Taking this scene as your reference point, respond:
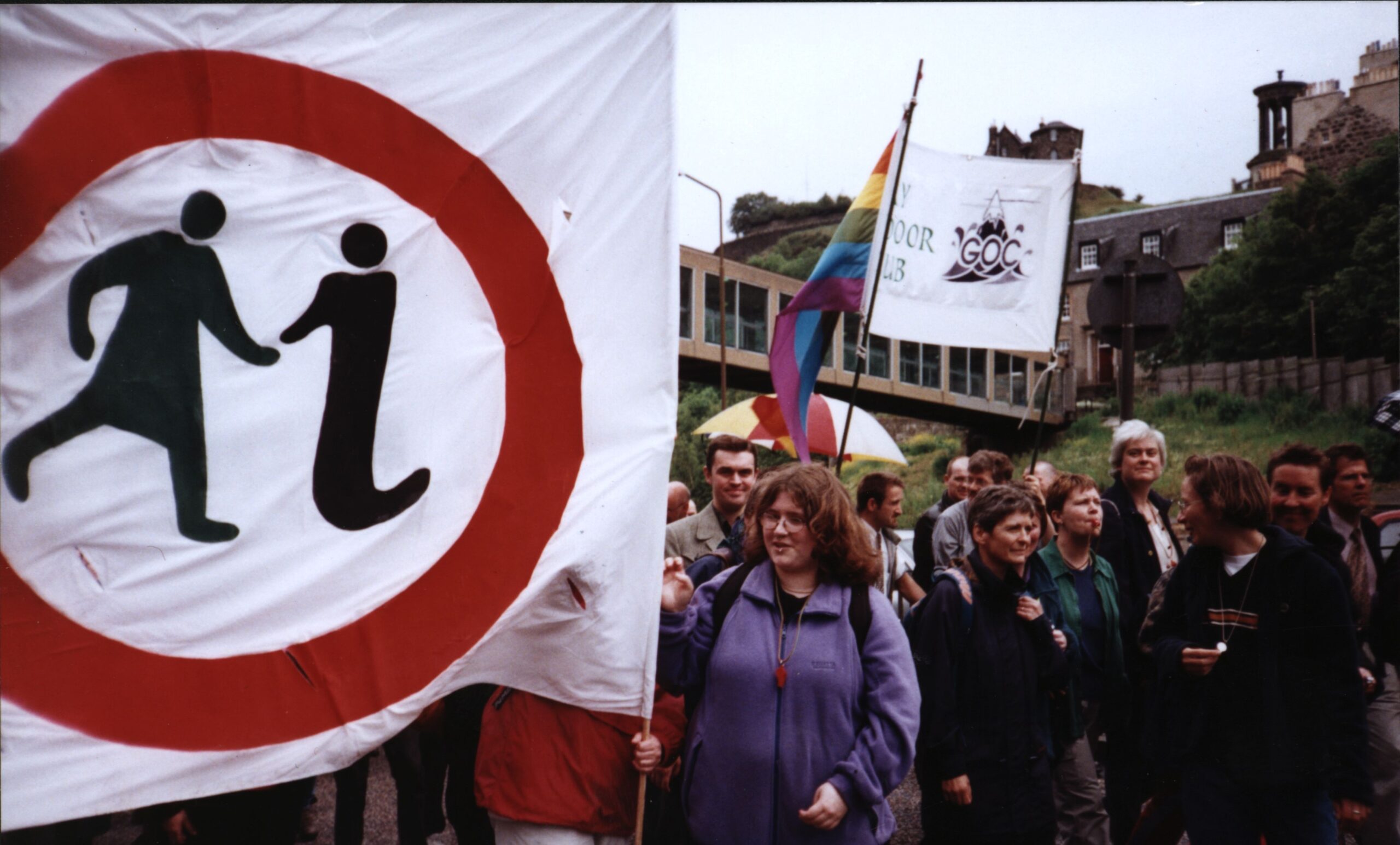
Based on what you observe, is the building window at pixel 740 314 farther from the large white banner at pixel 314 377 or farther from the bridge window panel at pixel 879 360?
the large white banner at pixel 314 377

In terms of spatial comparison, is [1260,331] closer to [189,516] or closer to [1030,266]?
[1030,266]

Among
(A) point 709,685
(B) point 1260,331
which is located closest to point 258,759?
(A) point 709,685

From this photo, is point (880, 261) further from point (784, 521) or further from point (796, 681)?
point (796, 681)

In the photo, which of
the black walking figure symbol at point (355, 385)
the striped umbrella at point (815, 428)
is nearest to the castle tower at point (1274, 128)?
the striped umbrella at point (815, 428)

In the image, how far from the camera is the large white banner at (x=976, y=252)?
20.2ft

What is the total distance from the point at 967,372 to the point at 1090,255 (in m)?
23.3

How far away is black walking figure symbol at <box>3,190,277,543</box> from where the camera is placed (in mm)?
2150

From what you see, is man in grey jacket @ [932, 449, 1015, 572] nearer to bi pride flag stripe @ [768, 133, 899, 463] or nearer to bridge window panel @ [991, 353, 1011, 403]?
bi pride flag stripe @ [768, 133, 899, 463]

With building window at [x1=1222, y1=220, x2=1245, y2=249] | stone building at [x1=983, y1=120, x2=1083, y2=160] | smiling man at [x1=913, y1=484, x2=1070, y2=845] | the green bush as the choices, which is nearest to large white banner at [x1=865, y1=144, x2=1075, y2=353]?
smiling man at [x1=913, y1=484, x2=1070, y2=845]

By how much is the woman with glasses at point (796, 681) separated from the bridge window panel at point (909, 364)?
1478 inches

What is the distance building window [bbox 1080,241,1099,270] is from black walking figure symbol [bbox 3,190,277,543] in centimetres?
6488

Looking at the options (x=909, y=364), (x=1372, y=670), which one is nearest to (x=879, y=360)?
(x=909, y=364)

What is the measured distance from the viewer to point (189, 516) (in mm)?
2236

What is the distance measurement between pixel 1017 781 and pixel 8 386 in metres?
3.18
